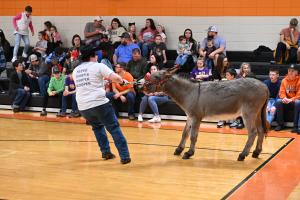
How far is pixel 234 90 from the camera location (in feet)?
28.5

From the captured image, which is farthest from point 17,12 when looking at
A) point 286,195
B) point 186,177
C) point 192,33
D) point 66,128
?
point 286,195

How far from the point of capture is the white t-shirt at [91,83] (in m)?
8.27

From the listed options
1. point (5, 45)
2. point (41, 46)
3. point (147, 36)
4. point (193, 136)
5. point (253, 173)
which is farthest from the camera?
point (5, 45)

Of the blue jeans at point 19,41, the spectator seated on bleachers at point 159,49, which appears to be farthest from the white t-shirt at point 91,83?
the blue jeans at point 19,41

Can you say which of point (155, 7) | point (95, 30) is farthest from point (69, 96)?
point (155, 7)

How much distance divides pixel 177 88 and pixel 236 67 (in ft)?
18.4

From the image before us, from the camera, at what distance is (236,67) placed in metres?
14.3

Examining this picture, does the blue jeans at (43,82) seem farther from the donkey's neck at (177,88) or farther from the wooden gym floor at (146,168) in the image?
the donkey's neck at (177,88)

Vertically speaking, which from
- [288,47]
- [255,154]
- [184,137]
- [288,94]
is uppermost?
[288,47]

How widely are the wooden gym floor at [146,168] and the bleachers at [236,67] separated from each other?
1.69 metres

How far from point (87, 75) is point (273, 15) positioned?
8409 millimetres

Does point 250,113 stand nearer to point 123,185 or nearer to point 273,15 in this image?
point 123,185

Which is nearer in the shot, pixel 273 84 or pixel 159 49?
pixel 273 84

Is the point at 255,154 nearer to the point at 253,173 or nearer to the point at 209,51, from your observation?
the point at 253,173
